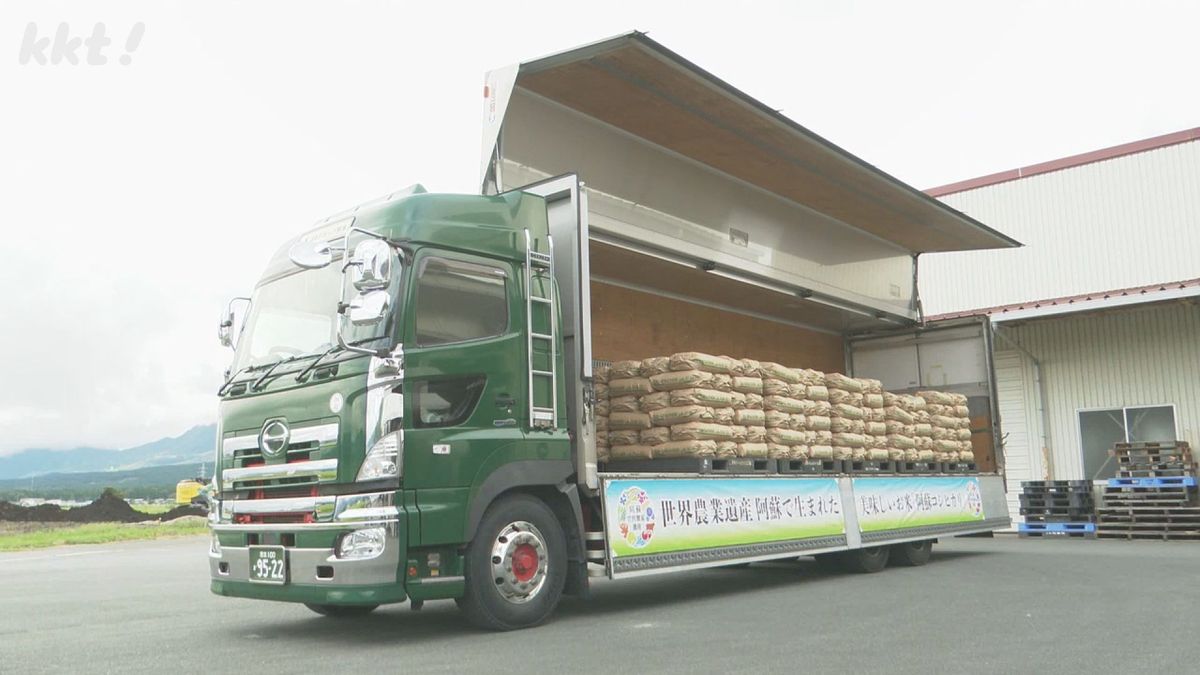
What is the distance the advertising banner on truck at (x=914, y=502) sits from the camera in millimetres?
11117

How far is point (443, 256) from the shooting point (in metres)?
7.37

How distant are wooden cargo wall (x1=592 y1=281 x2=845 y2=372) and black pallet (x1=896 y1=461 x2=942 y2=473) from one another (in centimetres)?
204

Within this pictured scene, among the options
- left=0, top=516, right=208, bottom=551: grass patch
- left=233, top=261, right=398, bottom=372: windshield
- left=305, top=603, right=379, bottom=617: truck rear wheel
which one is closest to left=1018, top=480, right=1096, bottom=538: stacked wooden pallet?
left=305, top=603, right=379, bottom=617: truck rear wheel

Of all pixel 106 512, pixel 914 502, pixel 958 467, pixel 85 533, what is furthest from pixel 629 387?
pixel 106 512

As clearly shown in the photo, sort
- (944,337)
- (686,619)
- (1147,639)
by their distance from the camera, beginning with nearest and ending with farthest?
(1147,639) < (686,619) < (944,337)

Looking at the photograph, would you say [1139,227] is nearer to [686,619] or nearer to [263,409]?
[686,619]

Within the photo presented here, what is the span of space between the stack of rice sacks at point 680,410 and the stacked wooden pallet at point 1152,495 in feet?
35.5

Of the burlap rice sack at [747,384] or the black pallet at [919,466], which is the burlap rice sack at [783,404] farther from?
the black pallet at [919,466]

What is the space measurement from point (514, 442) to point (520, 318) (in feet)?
3.09

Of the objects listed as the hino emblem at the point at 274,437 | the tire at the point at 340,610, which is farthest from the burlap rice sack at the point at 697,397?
the hino emblem at the point at 274,437

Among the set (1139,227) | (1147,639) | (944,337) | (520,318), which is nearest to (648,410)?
(520,318)

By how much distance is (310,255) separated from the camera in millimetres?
7184

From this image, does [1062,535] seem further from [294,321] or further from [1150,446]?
[294,321]

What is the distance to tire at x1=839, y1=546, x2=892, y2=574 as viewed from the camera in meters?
11.5
